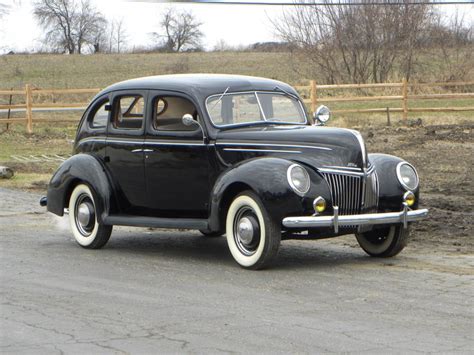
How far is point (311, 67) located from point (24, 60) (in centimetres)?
2745

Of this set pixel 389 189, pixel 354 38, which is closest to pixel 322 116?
pixel 389 189

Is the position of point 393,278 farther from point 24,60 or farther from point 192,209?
point 24,60

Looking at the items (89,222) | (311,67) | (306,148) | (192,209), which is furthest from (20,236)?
(311,67)

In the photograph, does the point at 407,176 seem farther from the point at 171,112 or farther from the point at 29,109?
the point at 29,109

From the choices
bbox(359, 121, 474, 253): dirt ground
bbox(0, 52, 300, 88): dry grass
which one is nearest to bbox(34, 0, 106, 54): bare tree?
bbox(0, 52, 300, 88): dry grass

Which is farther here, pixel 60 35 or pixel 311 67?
pixel 60 35

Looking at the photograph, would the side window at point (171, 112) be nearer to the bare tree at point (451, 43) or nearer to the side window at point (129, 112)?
the side window at point (129, 112)

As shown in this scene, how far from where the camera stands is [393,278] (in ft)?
27.6

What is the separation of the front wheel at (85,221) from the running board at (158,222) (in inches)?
9.4

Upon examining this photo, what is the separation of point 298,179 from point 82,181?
286cm

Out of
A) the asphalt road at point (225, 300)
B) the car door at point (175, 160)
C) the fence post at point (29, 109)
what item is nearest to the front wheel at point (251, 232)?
the asphalt road at point (225, 300)

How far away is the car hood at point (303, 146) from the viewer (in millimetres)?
8938

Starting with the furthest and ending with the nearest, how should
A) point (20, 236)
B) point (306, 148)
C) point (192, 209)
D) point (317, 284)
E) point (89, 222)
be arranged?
point (20, 236), point (89, 222), point (192, 209), point (306, 148), point (317, 284)

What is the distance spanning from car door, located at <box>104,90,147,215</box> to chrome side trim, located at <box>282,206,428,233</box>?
7.04 feet
